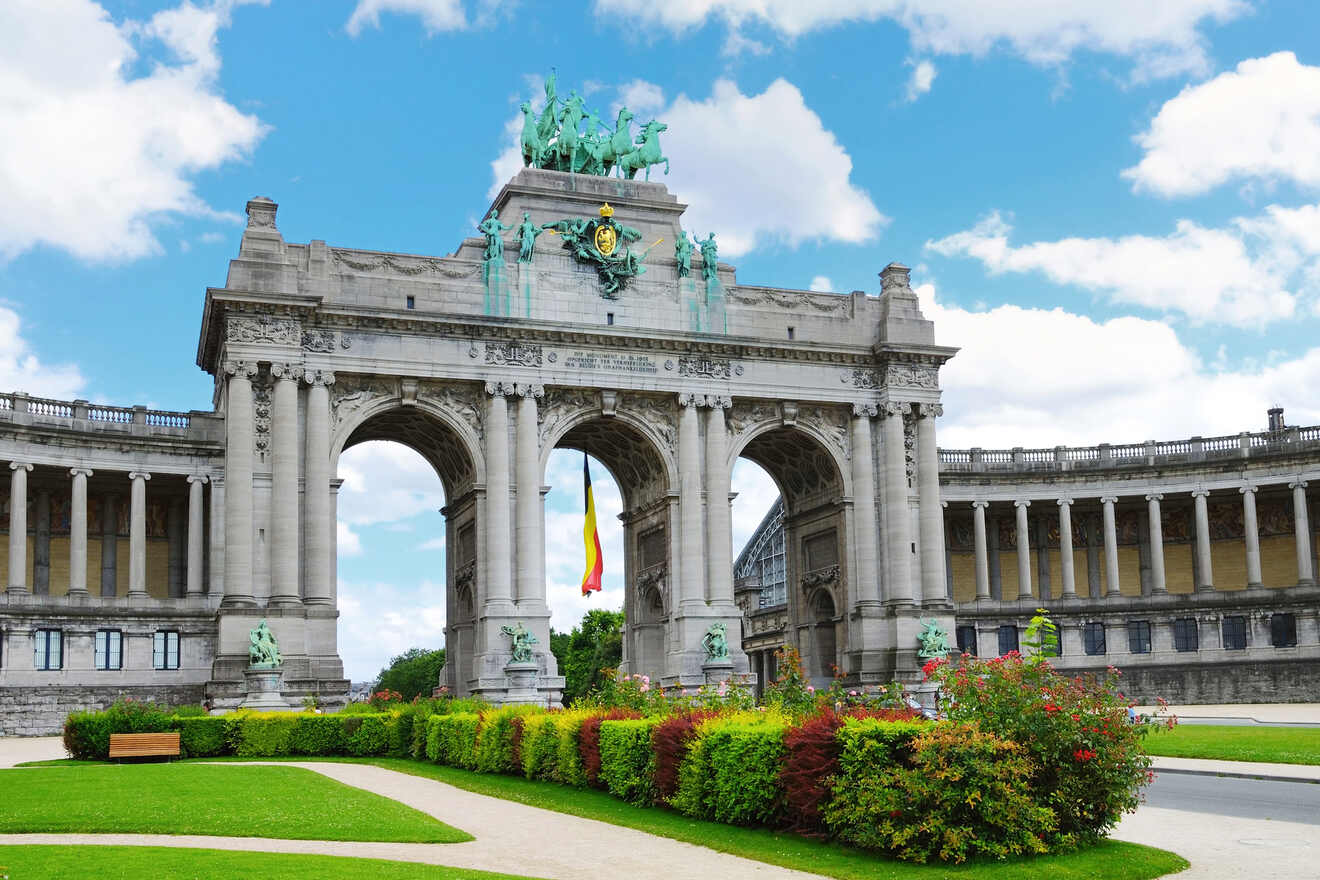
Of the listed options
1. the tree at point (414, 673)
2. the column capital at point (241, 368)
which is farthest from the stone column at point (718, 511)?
the tree at point (414, 673)

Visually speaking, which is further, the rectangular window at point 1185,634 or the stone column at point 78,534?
the rectangular window at point 1185,634

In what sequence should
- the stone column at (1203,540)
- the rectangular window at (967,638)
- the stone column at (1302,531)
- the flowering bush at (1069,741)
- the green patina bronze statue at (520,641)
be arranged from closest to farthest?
the flowering bush at (1069,741) < the green patina bronze statue at (520,641) < the stone column at (1302,531) < the stone column at (1203,540) < the rectangular window at (967,638)

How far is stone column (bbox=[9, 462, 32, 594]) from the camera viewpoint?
2275 inches

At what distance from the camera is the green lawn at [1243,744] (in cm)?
3391

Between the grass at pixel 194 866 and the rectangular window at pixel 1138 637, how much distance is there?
62809 millimetres

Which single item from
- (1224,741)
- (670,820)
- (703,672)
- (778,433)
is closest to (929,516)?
(778,433)

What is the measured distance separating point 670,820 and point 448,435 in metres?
39.9

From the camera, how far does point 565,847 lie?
21.0 m

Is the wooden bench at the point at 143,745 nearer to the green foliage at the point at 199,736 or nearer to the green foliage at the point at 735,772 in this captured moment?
the green foliage at the point at 199,736

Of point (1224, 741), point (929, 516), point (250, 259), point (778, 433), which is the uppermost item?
point (250, 259)

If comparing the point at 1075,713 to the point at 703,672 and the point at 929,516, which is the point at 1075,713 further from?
the point at 929,516

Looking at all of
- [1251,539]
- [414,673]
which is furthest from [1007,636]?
[414,673]

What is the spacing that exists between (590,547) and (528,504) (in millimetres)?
7857

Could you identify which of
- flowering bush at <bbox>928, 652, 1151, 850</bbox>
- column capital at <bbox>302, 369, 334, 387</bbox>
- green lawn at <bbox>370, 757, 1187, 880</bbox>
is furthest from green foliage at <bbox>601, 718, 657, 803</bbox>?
column capital at <bbox>302, 369, 334, 387</bbox>
